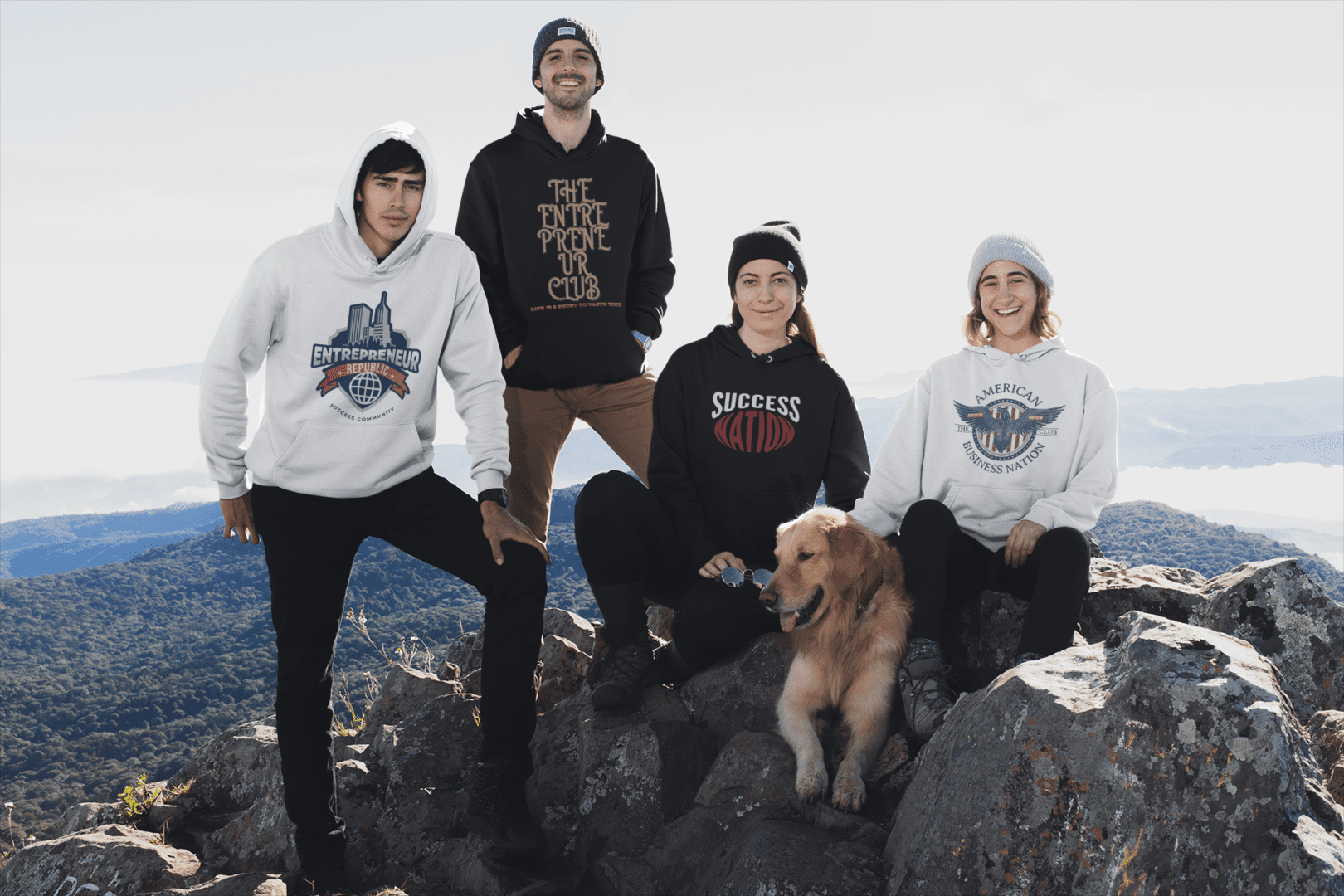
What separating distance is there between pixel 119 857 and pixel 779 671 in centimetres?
348

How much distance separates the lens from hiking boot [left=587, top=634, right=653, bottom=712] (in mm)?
4230

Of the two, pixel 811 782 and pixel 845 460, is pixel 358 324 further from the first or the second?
pixel 811 782

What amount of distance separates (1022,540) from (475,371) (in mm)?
2652

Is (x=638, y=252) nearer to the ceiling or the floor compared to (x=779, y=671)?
nearer to the ceiling

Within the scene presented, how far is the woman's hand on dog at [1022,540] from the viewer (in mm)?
3676

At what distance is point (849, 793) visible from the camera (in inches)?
132

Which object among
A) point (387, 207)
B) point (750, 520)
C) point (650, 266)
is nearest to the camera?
point (387, 207)

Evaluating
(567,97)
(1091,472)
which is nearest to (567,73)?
(567,97)

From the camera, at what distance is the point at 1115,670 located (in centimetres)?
258

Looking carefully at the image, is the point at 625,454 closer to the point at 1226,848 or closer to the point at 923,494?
the point at 923,494

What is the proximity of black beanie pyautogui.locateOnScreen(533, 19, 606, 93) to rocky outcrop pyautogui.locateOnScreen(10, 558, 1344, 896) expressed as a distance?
12.1 ft

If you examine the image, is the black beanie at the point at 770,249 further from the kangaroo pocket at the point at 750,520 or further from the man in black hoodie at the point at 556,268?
the kangaroo pocket at the point at 750,520

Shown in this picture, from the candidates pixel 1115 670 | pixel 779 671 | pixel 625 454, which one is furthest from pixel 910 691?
pixel 625 454

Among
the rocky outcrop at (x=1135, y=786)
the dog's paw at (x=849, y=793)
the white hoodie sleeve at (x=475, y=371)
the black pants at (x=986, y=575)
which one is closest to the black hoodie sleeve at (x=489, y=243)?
the white hoodie sleeve at (x=475, y=371)
